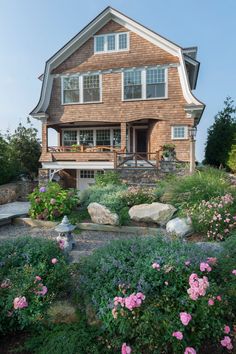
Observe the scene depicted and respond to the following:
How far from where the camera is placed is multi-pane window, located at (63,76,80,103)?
1502cm

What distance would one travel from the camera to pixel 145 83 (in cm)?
1385

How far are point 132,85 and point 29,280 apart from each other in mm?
12998

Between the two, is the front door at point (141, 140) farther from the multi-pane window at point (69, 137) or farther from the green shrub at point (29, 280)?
the green shrub at point (29, 280)

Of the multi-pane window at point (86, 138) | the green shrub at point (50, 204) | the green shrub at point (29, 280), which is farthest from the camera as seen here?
the multi-pane window at point (86, 138)

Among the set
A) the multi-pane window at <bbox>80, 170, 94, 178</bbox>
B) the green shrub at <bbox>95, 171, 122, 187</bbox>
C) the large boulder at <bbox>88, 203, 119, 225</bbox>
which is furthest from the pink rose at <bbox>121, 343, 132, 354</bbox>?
the multi-pane window at <bbox>80, 170, 94, 178</bbox>

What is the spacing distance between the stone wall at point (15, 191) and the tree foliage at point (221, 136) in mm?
11627

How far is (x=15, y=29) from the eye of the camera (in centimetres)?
914

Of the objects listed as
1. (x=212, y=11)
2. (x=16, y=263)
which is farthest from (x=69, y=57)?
(x=16, y=263)

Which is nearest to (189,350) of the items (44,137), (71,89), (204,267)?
(204,267)

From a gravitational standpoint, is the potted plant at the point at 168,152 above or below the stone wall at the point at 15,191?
above

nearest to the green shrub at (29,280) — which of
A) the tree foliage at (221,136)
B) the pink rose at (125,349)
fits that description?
the pink rose at (125,349)

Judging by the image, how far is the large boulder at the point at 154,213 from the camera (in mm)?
6387

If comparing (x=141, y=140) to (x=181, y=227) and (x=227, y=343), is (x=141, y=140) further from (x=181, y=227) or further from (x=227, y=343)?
(x=227, y=343)

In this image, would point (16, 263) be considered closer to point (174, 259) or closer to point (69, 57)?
point (174, 259)
